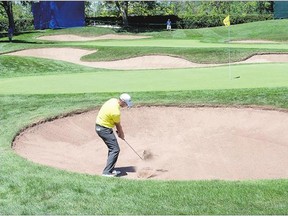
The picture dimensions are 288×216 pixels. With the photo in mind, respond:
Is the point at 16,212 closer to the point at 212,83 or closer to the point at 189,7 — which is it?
the point at 212,83

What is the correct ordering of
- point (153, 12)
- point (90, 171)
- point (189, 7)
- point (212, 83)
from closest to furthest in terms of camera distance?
1. point (90, 171)
2. point (212, 83)
3. point (153, 12)
4. point (189, 7)

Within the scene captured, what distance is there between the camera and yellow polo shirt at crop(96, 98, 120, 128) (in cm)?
945

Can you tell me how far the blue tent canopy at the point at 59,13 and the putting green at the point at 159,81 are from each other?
37648 mm

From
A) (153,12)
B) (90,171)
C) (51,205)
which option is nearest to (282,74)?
(90,171)

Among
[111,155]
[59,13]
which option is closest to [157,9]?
[59,13]

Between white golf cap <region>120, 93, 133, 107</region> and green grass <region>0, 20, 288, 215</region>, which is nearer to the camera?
green grass <region>0, 20, 288, 215</region>

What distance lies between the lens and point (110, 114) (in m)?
9.49

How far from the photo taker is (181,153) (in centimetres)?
1096

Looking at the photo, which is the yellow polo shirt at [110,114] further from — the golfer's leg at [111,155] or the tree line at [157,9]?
→ the tree line at [157,9]

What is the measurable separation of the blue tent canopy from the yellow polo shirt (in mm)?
49048

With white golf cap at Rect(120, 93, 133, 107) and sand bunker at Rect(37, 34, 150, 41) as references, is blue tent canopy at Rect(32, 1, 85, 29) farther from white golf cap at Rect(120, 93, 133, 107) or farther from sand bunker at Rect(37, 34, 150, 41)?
white golf cap at Rect(120, 93, 133, 107)

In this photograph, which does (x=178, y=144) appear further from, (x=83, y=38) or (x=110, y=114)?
(x=83, y=38)

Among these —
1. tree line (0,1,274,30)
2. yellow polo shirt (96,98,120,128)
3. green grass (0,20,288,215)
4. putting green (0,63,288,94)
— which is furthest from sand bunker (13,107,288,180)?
tree line (0,1,274,30)

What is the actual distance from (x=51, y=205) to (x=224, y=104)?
300 inches
